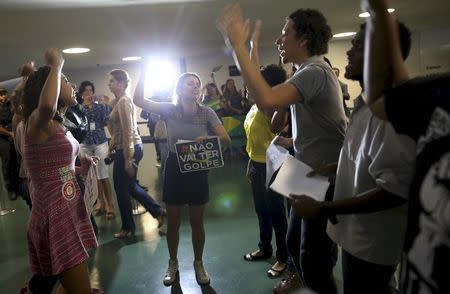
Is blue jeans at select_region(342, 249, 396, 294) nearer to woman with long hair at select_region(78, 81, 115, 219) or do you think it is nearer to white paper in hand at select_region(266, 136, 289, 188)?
white paper in hand at select_region(266, 136, 289, 188)

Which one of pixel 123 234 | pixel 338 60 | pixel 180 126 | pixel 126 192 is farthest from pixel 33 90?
pixel 338 60

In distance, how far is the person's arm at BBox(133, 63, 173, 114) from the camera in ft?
8.95

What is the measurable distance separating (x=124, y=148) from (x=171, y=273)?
1341mm

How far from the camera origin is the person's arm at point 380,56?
0.98m

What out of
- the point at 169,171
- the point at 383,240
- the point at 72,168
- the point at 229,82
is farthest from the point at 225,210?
the point at 229,82

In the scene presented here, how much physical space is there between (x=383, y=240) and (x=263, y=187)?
1729 mm

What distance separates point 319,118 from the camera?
1.80 m

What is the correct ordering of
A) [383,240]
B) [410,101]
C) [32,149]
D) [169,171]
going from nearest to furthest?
[410,101], [383,240], [32,149], [169,171]

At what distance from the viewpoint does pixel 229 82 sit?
8.94 meters

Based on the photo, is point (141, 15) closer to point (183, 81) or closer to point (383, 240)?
point (183, 81)

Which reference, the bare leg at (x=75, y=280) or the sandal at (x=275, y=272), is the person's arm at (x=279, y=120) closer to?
the sandal at (x=275, y=272)

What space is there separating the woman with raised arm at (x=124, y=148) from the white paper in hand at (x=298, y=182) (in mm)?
2285

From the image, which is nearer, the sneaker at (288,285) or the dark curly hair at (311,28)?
the dark curly hair at (311,28)

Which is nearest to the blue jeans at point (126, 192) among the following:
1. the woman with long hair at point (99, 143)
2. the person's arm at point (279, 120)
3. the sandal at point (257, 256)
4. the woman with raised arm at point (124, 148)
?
the woman with raised arm at point (124, 148)
